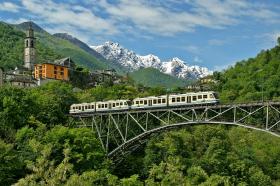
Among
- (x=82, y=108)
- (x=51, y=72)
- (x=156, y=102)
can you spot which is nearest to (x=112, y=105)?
(x=82, y=108)

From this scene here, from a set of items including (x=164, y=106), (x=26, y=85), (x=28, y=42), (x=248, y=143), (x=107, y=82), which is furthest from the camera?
(x=28, y=42)

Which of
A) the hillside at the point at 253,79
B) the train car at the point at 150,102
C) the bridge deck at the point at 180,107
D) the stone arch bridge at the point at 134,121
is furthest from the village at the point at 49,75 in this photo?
the train car at the point at 150,102

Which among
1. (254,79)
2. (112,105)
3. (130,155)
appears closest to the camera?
(112,105)

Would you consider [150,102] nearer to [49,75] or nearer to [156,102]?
[156,102]

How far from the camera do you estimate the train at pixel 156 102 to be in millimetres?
49491

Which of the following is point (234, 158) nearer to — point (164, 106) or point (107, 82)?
point (164, 106)

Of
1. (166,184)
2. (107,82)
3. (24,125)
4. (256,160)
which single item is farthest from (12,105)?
(107,82)

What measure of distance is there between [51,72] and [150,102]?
183ft

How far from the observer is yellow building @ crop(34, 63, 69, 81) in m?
107

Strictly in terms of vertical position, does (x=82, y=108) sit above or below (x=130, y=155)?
above

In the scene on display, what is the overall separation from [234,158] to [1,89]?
31.8 metres

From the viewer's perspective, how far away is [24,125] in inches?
2452

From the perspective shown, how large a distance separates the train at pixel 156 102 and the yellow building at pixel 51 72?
132 feet

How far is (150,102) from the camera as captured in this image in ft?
184
